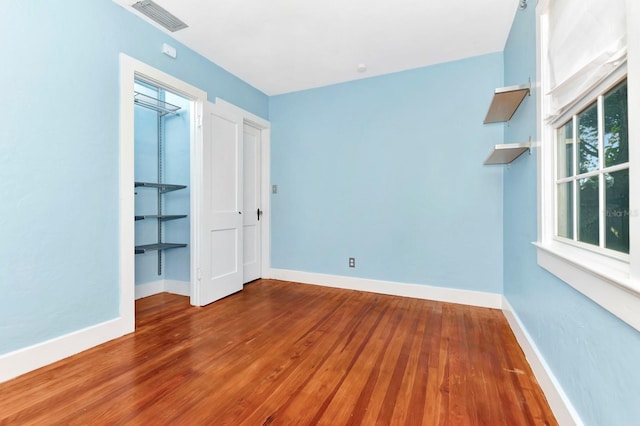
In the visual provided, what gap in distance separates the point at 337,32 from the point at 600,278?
2.69 meters

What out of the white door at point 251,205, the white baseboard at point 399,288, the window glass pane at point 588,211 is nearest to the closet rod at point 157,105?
the white door at point 251,205

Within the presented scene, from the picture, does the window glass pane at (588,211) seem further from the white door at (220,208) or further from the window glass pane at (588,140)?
the white door at (220,208)

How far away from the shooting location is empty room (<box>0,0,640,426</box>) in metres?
1.32

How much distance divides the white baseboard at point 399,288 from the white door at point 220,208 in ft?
2.73

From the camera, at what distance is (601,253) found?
1.15 meters

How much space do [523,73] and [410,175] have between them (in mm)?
1416

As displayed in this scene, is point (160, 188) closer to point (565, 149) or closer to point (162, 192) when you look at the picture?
point (162, 192)

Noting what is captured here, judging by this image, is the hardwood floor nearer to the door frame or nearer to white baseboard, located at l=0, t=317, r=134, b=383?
white baseboard, located at l=0, t=317, r=134, b=383

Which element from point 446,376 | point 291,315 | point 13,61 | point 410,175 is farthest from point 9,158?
point 410,175

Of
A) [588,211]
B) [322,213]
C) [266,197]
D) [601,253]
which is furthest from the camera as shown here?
[266,197]

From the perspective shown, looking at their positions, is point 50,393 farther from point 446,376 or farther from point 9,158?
point 446,376

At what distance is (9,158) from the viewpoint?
1.72 meters

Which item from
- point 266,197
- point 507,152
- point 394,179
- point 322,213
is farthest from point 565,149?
point 266,197

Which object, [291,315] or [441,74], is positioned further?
[441,74]
